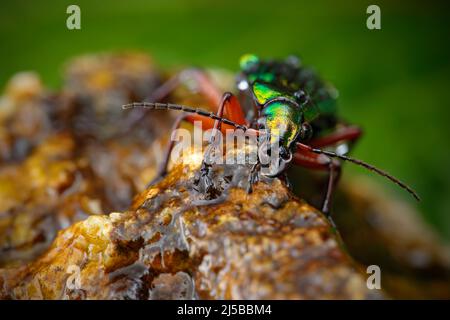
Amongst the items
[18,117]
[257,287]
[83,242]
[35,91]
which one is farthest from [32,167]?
[257,287]

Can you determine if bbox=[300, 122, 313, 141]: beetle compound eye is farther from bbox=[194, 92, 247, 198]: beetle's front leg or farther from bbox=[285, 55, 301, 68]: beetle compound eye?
bbox=[285, 55, 301, 68]: beetle compound eye

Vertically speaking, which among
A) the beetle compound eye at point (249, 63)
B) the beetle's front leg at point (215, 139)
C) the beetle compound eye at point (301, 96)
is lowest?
the beetle's front leg at point (215, 139)

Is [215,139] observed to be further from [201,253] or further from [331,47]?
[331,47]

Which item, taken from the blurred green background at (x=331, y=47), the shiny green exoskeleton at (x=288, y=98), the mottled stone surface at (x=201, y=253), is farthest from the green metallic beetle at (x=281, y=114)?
the blurred green background at (x=331, y=47)

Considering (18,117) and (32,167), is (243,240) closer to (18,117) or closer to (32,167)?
(32,167)

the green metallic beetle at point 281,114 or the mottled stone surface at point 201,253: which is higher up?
the green metallic beetle at point 281,114

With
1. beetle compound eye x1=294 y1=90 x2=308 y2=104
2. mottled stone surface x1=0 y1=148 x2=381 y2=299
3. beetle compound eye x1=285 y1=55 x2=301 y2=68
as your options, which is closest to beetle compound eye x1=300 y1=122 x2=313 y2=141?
beetle compound eye x1=294 y1=90 x2=308 y2=104

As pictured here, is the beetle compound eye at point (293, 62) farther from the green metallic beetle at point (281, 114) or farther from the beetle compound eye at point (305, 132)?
the beetle compound eye at point (305, 132)
